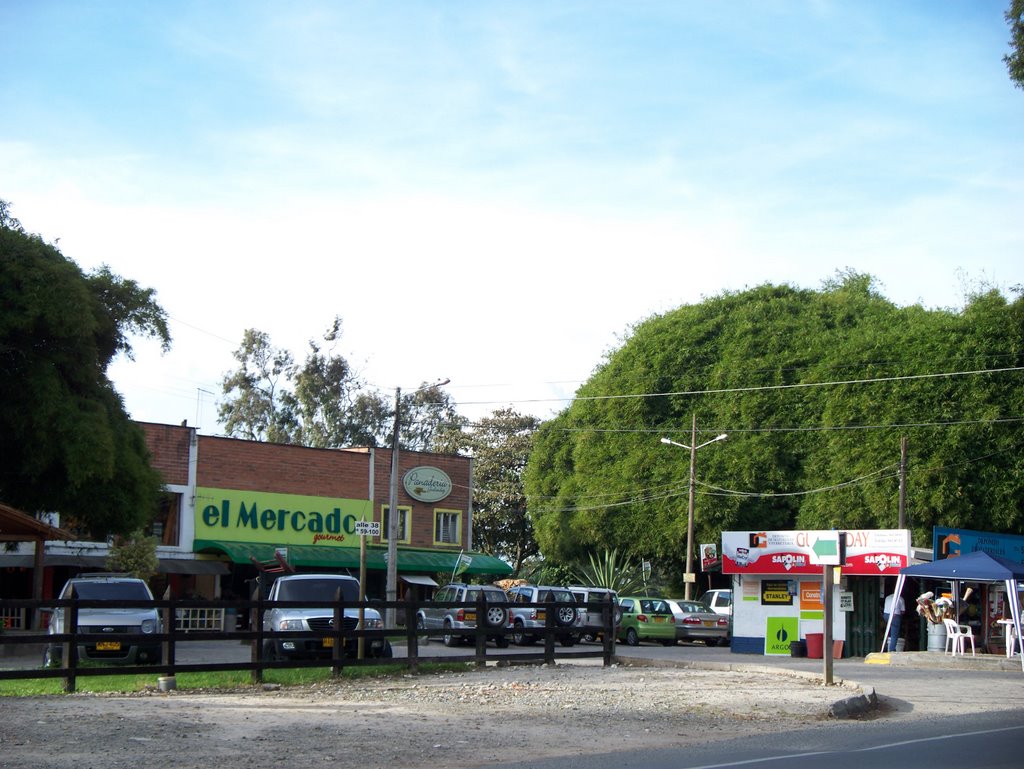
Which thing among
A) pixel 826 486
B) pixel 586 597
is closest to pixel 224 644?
pixel 586 597

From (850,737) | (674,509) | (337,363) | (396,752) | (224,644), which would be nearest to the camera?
(396,752)

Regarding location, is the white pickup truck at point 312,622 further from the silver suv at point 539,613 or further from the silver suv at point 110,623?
the silver suv at point 539,613

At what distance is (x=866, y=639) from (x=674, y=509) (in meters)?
18.7

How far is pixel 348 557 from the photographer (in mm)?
43062

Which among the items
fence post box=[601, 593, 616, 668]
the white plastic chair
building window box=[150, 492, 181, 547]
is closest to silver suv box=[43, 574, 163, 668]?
fence post box=[601, 593, 616, 668]

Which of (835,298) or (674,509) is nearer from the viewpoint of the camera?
(674,509)

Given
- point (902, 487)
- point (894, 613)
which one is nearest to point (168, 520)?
point (894, 613)

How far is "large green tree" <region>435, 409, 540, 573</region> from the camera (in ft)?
212

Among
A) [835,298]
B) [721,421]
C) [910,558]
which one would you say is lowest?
[910,558]

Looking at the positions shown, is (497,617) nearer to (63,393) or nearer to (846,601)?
(846,601)

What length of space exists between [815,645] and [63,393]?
749 inches

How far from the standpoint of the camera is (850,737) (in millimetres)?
13227

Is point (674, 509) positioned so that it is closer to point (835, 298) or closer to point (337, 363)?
point (835, 298)

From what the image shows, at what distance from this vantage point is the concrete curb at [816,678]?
1590 cm
